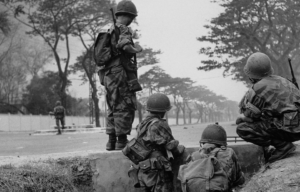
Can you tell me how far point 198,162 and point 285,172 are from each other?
0.78 meters

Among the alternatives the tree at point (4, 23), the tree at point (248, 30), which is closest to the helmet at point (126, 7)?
the tree at point (248, 30)

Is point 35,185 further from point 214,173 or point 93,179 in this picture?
point 214,173

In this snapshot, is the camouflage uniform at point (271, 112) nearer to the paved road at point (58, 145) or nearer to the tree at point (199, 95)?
the paved road at point (58, 145)

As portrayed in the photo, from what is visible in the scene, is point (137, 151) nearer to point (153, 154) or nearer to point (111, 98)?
point (153, 154)

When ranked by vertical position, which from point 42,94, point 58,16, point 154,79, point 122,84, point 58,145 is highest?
point 58,16

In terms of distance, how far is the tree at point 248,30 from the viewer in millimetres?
21797

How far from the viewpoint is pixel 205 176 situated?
10.1ft

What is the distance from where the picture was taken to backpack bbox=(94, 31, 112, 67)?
4.56m

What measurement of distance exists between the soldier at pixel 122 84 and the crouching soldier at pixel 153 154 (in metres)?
0.56

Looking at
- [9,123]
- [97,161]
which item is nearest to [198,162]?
[97,161]

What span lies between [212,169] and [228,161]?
273 mm

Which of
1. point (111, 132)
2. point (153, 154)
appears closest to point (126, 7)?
point (111, 132)

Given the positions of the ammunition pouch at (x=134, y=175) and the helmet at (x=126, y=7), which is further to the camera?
the helmet at (x=126, y=7)

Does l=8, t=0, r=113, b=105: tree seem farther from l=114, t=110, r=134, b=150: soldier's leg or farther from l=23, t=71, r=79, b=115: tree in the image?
l=114, t=110, r=134, b=150: soldier's leg
